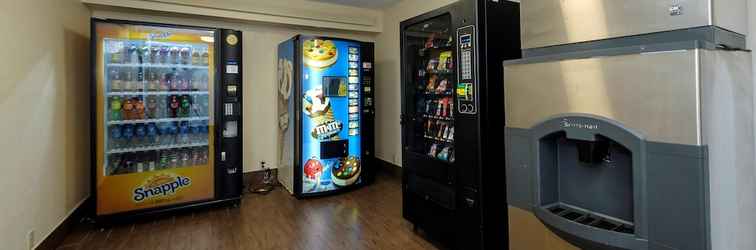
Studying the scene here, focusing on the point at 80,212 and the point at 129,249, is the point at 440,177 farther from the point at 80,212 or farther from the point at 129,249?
the point at 80,212

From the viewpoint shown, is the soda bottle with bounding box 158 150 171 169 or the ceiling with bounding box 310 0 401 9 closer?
the soda bottle with bounding box 158 150 171 169

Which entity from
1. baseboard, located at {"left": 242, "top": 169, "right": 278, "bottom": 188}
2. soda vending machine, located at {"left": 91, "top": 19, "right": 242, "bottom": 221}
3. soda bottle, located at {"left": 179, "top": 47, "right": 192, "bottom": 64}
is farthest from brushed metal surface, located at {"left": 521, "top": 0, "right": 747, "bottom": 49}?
baseboard, located at {"left": 242, "top": 169, "right": 278, "bottom": 188}

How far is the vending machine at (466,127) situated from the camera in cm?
193

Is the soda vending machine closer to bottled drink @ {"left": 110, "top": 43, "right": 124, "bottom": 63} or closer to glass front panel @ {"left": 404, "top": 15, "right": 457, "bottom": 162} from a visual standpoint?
bottled drink @ {"left": 110, "top": 43, "right": 124, "bottom": 63}

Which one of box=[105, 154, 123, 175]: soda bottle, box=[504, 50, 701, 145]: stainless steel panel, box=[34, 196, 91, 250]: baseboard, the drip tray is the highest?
box=[504, 50, 701, 145]: stainless steel panel

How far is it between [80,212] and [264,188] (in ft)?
5.24

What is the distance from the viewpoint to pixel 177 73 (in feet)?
10.7

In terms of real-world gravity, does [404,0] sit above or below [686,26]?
Answer: above

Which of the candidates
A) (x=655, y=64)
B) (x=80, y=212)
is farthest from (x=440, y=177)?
(x=80, y=212)

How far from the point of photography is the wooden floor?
2.54m

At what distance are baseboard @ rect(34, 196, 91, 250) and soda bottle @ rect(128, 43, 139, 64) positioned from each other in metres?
1.30

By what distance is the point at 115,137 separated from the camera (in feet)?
9.84

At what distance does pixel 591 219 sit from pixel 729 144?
47 cm

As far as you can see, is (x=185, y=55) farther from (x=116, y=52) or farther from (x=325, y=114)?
(x=325, y=114)
